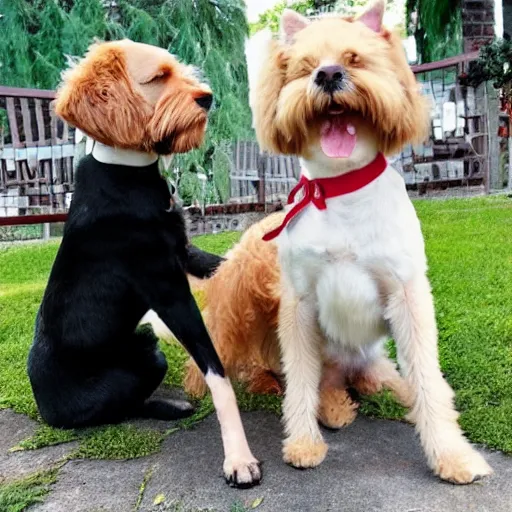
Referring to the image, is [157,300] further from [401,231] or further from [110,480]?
[401,231]

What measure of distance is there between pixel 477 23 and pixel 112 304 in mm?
10993

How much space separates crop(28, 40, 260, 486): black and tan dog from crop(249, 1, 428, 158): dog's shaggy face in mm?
319

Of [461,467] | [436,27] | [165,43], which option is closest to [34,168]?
[165,43]

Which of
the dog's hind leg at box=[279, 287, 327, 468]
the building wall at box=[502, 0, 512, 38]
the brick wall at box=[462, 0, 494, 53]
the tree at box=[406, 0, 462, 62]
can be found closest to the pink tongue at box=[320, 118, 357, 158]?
the dog's hind leg at box=[279, 287, 327, 468]

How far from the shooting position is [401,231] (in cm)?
219

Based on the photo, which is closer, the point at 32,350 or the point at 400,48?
the point at 400,48

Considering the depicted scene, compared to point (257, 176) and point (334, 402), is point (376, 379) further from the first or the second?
point (257, 176)

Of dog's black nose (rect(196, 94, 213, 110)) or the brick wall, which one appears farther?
the brick wall

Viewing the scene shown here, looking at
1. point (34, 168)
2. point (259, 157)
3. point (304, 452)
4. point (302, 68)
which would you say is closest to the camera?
point (302, 68)

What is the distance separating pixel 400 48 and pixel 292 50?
377 mm

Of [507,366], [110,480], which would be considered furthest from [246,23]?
[110,480]

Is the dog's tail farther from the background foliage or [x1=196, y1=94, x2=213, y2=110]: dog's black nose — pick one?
the background foliage

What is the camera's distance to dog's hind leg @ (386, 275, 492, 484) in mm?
2221

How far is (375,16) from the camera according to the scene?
217 cm
